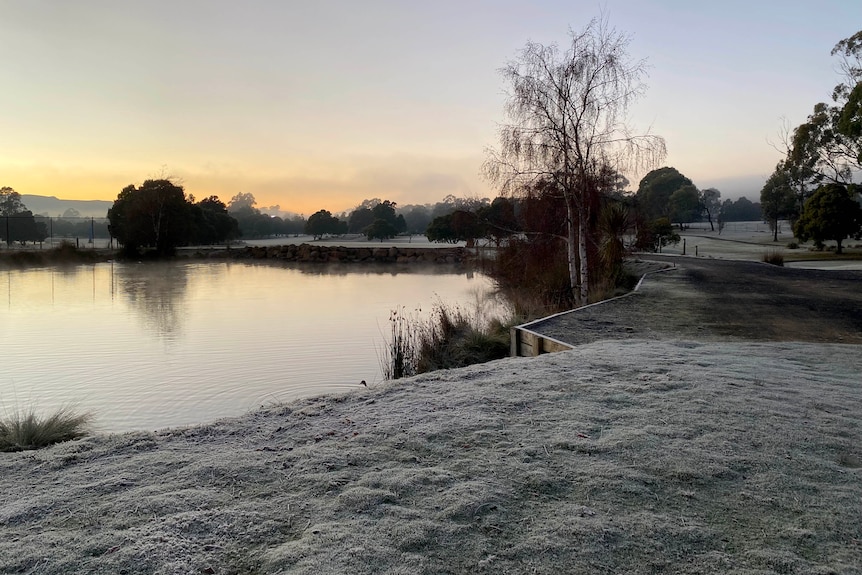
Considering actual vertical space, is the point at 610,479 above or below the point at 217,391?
above

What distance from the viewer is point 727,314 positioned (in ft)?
30.6

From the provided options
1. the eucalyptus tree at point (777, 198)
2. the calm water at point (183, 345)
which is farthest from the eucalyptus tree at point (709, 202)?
the calm water at point (183, 345)

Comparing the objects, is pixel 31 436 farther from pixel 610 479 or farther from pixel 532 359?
pixel 532 359

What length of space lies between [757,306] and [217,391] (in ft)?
29.2

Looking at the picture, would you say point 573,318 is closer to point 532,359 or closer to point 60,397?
point 532,359

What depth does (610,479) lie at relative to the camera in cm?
284

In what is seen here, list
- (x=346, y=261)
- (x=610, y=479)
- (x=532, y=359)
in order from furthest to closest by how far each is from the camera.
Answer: (x=346, y=261) → (x=532, y=359) → (x=610, y=479)

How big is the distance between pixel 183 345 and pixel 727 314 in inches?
341

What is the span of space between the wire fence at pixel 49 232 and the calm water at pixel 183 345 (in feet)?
69.9

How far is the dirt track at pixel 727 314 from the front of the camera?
748 cm

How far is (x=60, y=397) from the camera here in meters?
6.40

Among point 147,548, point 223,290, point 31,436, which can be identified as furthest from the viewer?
point 223,290

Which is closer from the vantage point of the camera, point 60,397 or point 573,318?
point 60,397

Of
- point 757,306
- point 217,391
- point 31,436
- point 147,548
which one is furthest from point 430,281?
point 147,548
